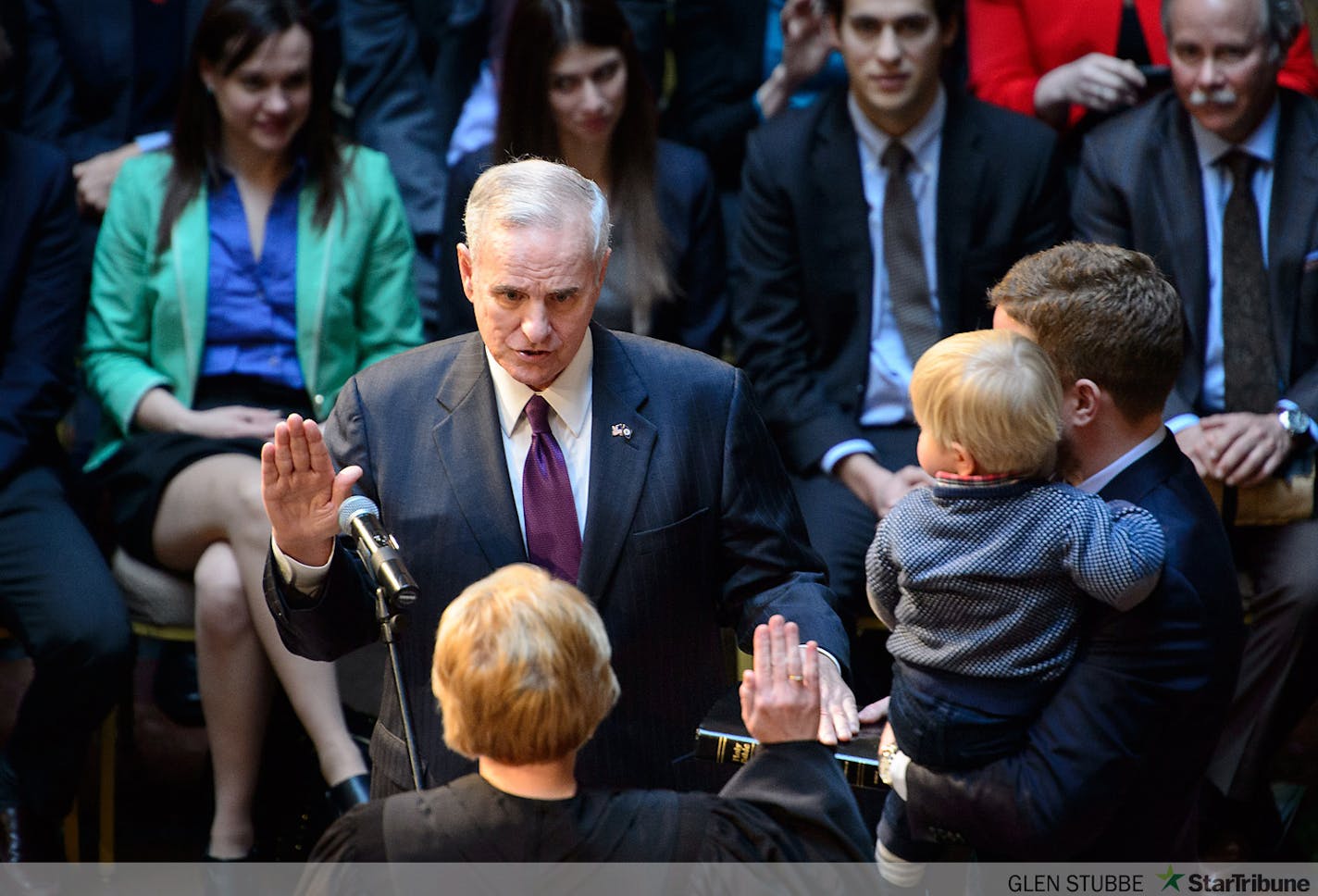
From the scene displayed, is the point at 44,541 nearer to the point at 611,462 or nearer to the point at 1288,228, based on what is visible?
the point at 611,462

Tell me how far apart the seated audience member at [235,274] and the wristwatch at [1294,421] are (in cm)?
221

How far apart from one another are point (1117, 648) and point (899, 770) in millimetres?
379

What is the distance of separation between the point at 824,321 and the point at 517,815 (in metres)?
2.51

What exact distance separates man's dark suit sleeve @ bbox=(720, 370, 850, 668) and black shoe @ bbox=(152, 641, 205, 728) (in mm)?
1737

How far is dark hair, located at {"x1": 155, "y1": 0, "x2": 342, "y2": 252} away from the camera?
423cm

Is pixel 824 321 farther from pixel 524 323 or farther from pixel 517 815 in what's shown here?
pixel 517 815

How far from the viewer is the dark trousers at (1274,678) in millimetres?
3744

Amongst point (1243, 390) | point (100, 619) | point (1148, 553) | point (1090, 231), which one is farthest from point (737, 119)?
point (1148, 553)

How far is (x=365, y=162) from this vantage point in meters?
4.46

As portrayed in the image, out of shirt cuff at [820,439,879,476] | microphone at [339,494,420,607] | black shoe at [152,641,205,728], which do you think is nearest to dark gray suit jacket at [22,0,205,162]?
black shoe at [152,641,205,728]

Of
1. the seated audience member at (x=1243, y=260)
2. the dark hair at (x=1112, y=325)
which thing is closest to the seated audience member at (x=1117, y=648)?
the dark hair at (x=1112, y=325)

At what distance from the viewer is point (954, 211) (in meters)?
4.29
